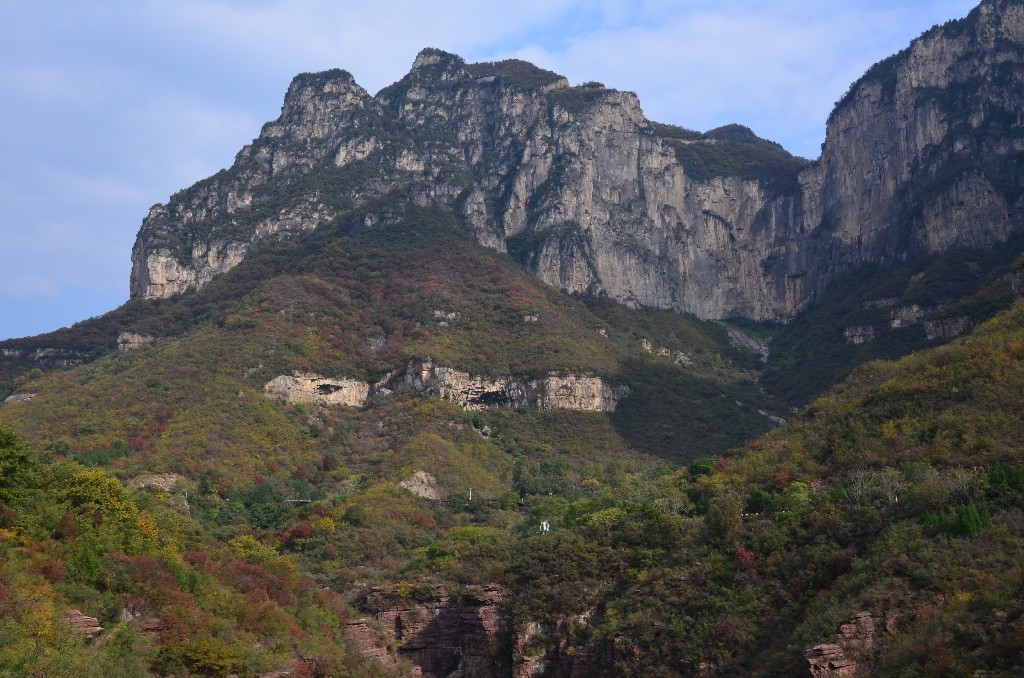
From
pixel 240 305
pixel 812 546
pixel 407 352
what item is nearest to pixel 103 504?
pixel 812 546

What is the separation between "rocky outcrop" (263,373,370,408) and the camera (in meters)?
120

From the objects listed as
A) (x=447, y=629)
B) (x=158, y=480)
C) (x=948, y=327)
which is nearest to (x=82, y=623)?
(x=447, y=629)

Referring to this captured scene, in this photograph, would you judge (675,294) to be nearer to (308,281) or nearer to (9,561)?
(308,281)

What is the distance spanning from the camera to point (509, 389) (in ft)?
433

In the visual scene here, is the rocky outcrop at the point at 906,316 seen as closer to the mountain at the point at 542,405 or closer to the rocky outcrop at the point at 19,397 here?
the mountain at the point at 542,405

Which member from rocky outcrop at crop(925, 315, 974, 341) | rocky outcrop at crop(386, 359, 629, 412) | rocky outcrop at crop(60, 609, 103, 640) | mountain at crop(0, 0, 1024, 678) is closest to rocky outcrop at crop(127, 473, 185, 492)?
mountain at crop(0, 0, 1024, 678)

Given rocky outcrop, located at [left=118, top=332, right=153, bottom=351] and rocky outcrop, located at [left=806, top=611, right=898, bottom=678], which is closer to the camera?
rocky outcrop, located at [left=806, top=611, right=898, bottom=678]

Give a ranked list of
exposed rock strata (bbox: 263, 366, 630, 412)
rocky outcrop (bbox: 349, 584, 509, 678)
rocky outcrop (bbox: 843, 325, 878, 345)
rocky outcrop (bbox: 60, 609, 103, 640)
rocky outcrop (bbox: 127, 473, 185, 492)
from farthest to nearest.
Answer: rocky outcrop (bbox: 843, 325, 878, 345) < exposed rock strata (bbox: 263, 366, 630, 412) < rocky outcrop (bbox: 127, 473, 185, 492) < rocky outcrop (bbox: 349, 584, 509, 678) < rocky outcrop (bbox: 60, 609, 103, 640)

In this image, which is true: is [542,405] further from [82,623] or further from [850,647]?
[82,623]

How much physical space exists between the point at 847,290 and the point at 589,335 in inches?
1739

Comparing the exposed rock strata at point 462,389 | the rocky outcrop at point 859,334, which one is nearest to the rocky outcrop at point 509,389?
the exposed rock strata at point 462,389

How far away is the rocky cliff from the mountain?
61 cm

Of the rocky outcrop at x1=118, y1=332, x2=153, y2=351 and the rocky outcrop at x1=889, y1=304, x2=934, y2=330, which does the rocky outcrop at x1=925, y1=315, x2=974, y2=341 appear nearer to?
the rocky outcrop at x1=889, y1=304, x2=934, y2=330

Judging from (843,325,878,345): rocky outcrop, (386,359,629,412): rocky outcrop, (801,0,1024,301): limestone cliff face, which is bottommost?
(386,359,629,412): rocky outcrop
